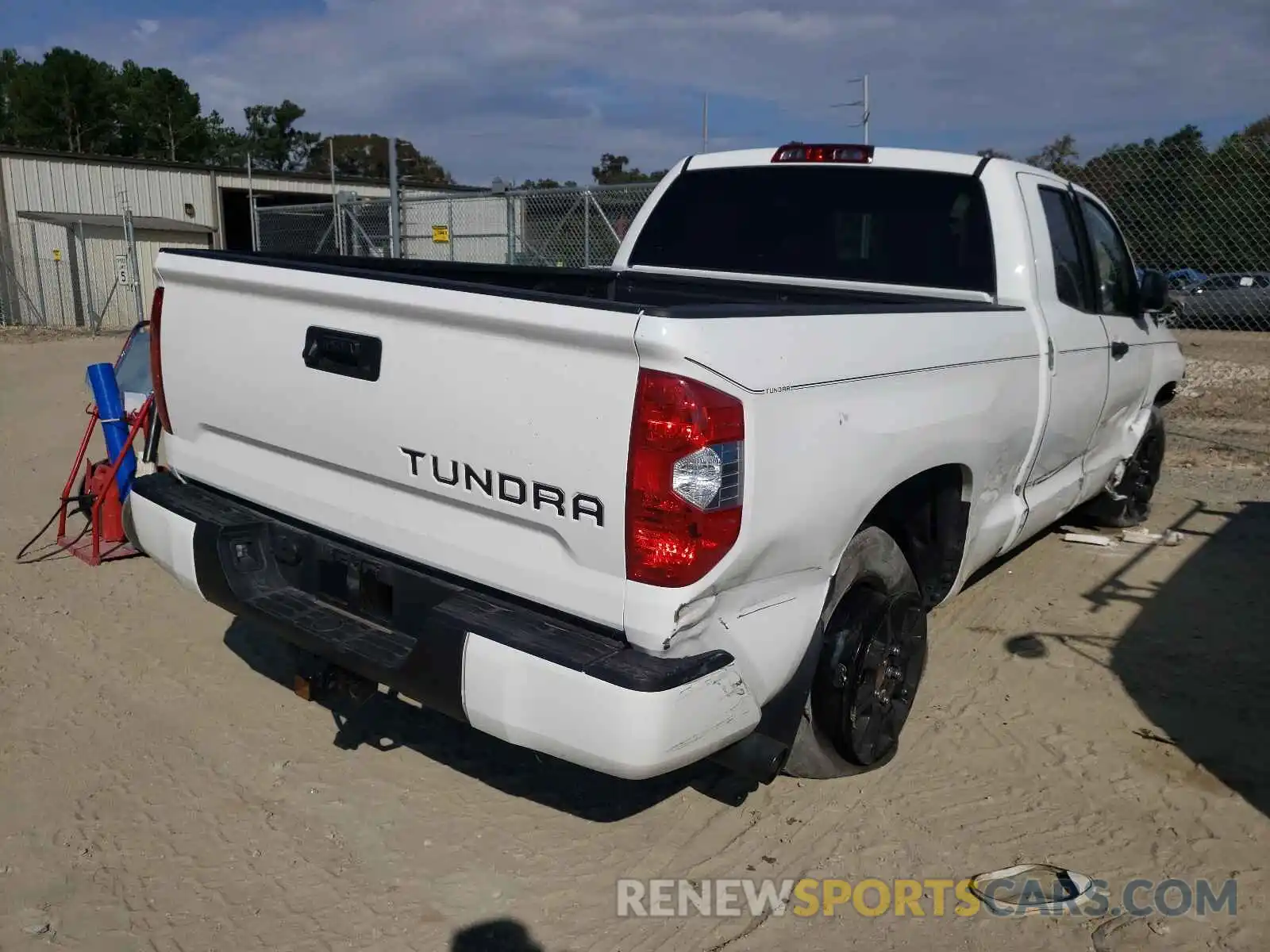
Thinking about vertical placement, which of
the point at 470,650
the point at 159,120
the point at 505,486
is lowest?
the point at 470,650

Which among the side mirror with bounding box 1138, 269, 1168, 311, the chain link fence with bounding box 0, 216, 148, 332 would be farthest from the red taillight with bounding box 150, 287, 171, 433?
the chain link fence with bounding box 0, 216, 148, 332

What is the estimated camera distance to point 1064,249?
4.72m

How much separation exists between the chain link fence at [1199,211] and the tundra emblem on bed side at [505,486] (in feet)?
38.7

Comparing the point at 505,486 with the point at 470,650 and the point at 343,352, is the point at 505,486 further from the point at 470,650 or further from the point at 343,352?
the point at 343,352

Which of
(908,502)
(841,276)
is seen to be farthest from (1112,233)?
(908,502)

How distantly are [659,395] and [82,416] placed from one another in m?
9.74

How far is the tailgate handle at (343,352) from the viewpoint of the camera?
9.39 ft

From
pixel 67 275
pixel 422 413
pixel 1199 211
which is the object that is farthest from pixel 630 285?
pixel 67 275

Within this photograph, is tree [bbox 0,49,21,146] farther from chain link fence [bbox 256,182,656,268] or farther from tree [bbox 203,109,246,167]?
chain link fence [bbox 256,182,656,268]

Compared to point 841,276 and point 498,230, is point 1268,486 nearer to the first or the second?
point 841,276

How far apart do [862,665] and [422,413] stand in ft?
5.12

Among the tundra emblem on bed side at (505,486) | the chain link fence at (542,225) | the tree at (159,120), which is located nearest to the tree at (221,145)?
the tree at (159,120)

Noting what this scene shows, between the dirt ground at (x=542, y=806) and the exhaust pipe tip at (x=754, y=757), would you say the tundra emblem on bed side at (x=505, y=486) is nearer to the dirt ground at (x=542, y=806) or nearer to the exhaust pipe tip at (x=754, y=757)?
the exhaust pipe tip at (x=754, y=757)

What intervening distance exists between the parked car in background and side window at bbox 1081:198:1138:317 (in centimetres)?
813
